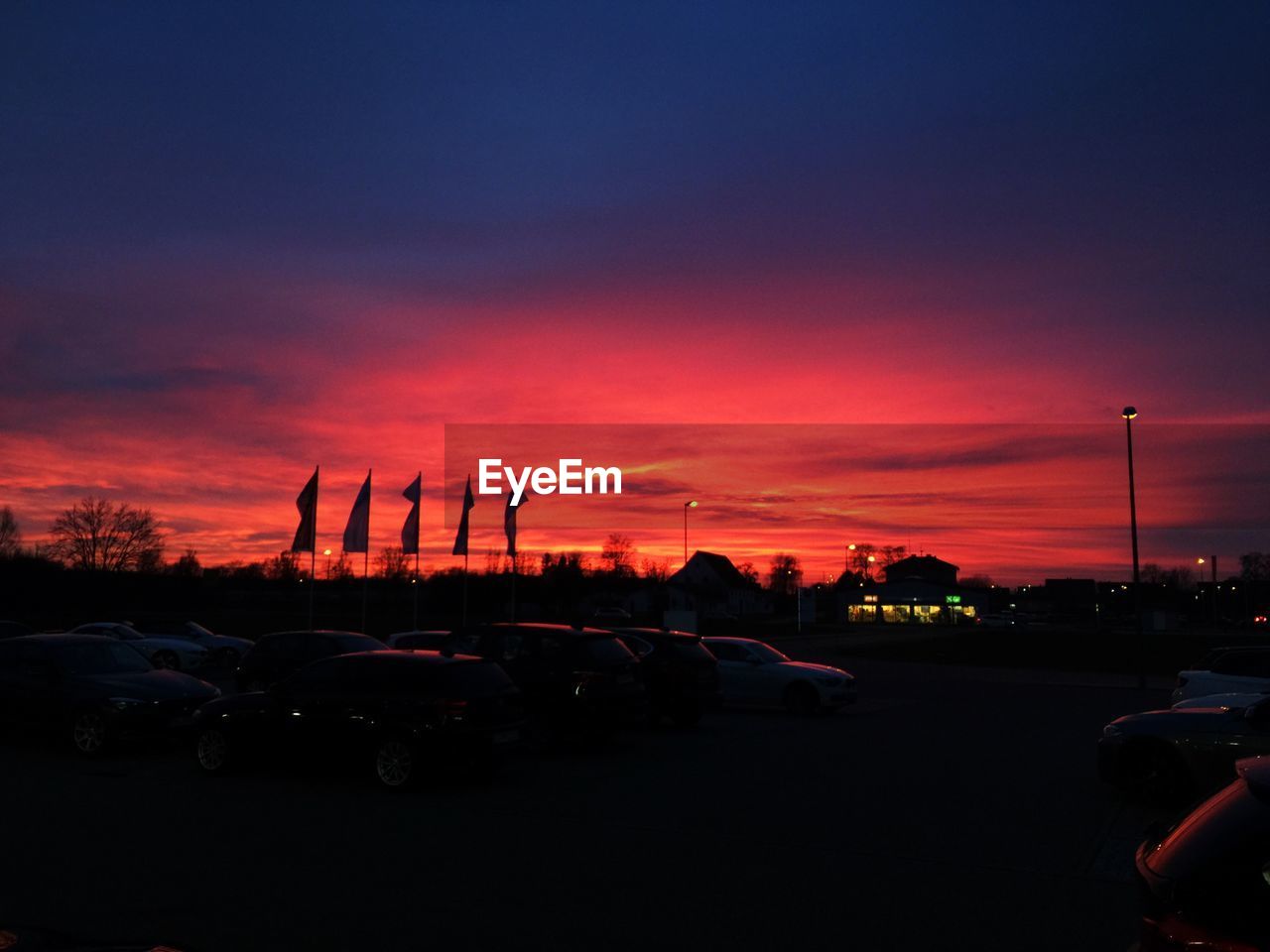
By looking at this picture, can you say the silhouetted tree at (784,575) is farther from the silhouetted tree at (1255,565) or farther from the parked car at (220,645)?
the parked car at (220,645)

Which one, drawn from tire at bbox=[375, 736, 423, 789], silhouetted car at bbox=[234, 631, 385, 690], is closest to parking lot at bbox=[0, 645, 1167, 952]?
tire at bbox=[375, 736, 423, 789]

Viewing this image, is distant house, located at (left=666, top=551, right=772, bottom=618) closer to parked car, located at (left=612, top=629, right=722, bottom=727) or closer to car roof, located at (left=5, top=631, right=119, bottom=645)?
parked car, located at (left=612, top=629, right=722, bottom=727)

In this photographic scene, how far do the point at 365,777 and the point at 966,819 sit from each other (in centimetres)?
687

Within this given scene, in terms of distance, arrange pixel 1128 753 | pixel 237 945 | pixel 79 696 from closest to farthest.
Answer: pixel 237 945 → pixel 1128 753 → pixel 79 696

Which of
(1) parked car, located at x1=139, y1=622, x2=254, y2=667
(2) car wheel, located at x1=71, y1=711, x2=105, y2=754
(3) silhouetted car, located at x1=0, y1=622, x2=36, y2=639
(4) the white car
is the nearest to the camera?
(2) car wheel, located at x1=71, y1=711, x2=105, y2=754

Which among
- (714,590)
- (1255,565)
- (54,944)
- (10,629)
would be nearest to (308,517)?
(10,629)

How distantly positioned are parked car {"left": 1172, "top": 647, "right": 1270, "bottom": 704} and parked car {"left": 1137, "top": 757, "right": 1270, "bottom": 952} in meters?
15.4

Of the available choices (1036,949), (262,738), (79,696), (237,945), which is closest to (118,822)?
(262,738)

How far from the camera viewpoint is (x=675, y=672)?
17.5 metres

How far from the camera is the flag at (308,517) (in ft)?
103

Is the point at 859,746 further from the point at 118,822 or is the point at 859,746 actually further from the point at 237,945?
the point at 237,945

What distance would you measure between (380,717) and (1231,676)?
13907mm

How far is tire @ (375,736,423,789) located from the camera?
1118 centimetres

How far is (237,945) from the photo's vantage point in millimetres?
5922
